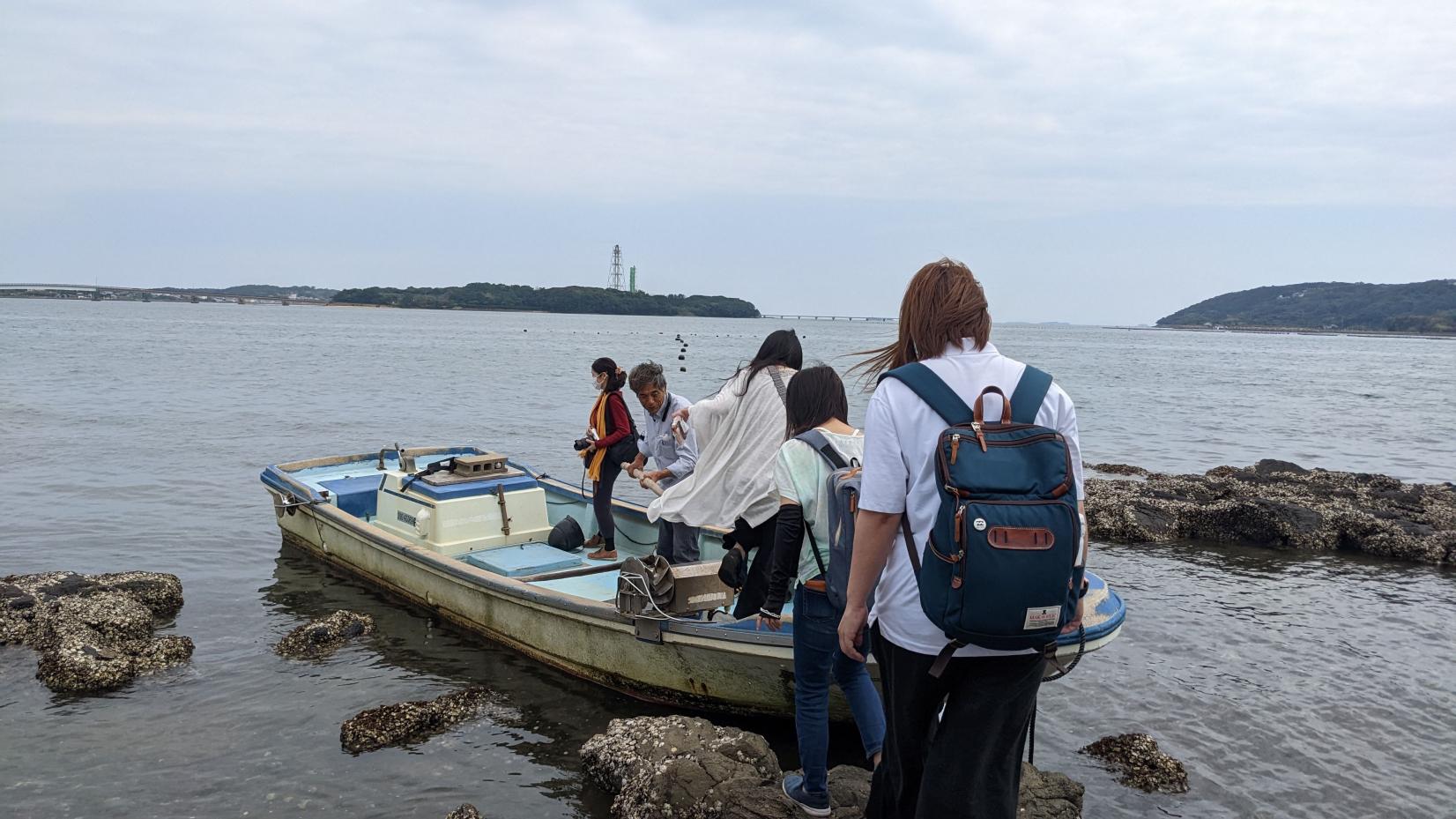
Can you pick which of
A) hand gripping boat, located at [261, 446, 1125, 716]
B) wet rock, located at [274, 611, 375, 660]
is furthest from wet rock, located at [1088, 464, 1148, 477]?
wet rock, located at [274, 611, 375, 660]

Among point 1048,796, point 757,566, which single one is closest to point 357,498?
point 757,566

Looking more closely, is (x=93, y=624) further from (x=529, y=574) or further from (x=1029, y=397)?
(x=1029, y=397)

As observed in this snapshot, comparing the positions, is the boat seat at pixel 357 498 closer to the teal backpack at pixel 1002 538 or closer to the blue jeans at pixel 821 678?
the blue jeans at pixel 821 678

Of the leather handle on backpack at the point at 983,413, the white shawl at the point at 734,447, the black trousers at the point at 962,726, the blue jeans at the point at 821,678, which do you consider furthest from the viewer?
the white shawl at the point at 734,447

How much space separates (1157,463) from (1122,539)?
1044 cm

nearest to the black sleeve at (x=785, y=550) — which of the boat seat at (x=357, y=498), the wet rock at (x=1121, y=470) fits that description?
the boat seat at (x=357, y=498)

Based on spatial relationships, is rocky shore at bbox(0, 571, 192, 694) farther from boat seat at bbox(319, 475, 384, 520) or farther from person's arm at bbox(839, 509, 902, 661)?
person's arm at bbox(839, 509, 902, 661)

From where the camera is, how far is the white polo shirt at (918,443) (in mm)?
2736

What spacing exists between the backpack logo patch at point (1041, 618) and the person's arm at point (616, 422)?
20.2 ft

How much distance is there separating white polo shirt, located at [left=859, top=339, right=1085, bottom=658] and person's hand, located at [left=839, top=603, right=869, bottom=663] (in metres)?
0.19

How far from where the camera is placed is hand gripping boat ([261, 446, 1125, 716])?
6.38 m

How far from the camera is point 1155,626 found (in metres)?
9.77

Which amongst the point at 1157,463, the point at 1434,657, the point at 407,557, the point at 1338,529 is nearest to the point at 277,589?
the point at 407,557

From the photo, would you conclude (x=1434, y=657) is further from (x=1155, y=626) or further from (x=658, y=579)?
(x=658, y=579)
